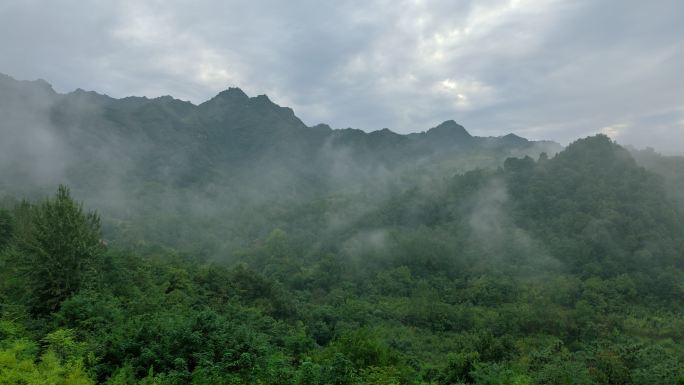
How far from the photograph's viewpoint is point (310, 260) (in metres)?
61.0

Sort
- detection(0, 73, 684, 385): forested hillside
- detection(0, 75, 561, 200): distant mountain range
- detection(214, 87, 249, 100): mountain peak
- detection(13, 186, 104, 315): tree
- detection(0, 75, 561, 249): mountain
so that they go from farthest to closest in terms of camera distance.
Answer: detection(214, 87, 249, 100): mountain peak
detection(0, 75, 561, 200): distant mountain range
detection(0, 75, 561, 249): mountain
detection(13, 186, 104, 315): tree
detection(0, 73, 684, 385): forested hillside

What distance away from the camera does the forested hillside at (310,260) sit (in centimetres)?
1116

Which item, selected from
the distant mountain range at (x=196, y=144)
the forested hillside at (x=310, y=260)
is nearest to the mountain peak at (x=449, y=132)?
the distant mountain range at (x=196, y=144)

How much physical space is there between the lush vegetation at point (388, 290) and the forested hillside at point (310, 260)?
124 mm

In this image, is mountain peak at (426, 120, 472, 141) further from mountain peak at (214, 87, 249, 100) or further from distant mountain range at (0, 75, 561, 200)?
mountain peak at (214, 87, 249, 100)

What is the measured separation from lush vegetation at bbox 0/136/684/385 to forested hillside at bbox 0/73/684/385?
12 cm

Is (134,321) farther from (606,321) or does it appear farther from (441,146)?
(441,146)

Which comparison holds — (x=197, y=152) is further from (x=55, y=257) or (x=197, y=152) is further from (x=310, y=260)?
(x=55, y=257)

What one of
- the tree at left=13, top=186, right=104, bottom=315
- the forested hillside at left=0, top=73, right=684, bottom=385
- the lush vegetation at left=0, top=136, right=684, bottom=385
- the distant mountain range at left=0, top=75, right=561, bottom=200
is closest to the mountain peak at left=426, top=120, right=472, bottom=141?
the distant mountain range at left=0, top=75, right=561, bottom=200

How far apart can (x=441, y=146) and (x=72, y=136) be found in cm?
11041

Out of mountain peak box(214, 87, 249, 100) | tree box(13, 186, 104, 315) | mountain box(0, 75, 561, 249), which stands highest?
mountain peak box(214, 87, 249, 100)

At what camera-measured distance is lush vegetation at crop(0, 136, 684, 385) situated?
34.1 ft

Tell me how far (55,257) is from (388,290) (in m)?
37.9

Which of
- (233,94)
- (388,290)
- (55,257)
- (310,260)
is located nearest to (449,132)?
(233,94)
